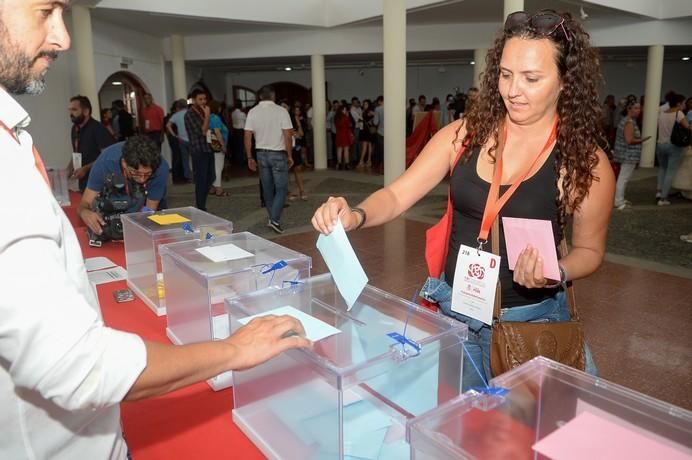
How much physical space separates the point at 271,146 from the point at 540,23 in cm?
485

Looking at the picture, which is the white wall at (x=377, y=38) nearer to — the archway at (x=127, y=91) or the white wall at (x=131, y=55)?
the white wall at (x=131, y=55)

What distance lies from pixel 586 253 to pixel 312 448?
821 millimetres

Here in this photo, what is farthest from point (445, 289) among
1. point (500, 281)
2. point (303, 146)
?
point (303, 146)

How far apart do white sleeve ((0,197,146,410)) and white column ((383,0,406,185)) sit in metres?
6.76

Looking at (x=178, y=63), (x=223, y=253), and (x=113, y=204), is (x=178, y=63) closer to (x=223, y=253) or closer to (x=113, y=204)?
(x=113, y=204)

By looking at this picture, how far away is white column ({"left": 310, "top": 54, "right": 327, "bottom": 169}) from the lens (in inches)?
459

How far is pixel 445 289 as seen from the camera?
4.95ft

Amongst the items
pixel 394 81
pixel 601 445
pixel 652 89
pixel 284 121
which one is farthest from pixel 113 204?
pixel 652 89

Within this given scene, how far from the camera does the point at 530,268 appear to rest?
123cm

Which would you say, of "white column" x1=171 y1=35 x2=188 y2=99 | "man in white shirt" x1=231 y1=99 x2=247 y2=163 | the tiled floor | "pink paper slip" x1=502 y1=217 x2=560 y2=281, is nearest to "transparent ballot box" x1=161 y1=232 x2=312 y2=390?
"pink paper slip" x1=502 y1=217 x2=560 y2=281

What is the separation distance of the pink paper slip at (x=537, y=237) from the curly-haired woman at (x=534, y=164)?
0.10ft

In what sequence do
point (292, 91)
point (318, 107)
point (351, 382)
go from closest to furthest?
point (351, 382)
point (318, 107)
point (292, 91)

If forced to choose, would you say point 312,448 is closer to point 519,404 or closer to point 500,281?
point 519,404

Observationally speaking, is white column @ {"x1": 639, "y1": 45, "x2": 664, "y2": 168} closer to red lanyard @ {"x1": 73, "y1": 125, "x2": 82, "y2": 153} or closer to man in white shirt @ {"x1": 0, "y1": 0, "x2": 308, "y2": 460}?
red lanyard @ {"x1": 73, "y1": 125, "x2": 82, "y2": 153}
